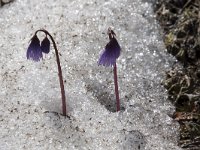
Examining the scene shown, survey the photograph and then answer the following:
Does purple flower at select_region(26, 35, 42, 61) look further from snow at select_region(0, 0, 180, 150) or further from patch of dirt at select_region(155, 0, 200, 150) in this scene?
patch of dirt at select_region(155, 0, 200, 150)

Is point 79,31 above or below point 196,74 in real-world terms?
above

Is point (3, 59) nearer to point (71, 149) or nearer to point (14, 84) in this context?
point (14, 84)

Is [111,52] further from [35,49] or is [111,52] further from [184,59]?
[184,59]

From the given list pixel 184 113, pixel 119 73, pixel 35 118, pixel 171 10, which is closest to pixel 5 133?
pixel 35 118

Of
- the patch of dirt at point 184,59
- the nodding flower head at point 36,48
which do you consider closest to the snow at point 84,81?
the patch of dirt at point 184,59

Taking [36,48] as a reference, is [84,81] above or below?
below

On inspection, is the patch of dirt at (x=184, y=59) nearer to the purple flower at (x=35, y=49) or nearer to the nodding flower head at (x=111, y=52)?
the nodding flower head at (x=111, y=52)

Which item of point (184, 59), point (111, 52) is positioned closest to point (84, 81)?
point (111, 52)

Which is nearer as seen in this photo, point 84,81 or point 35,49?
point 35,49
